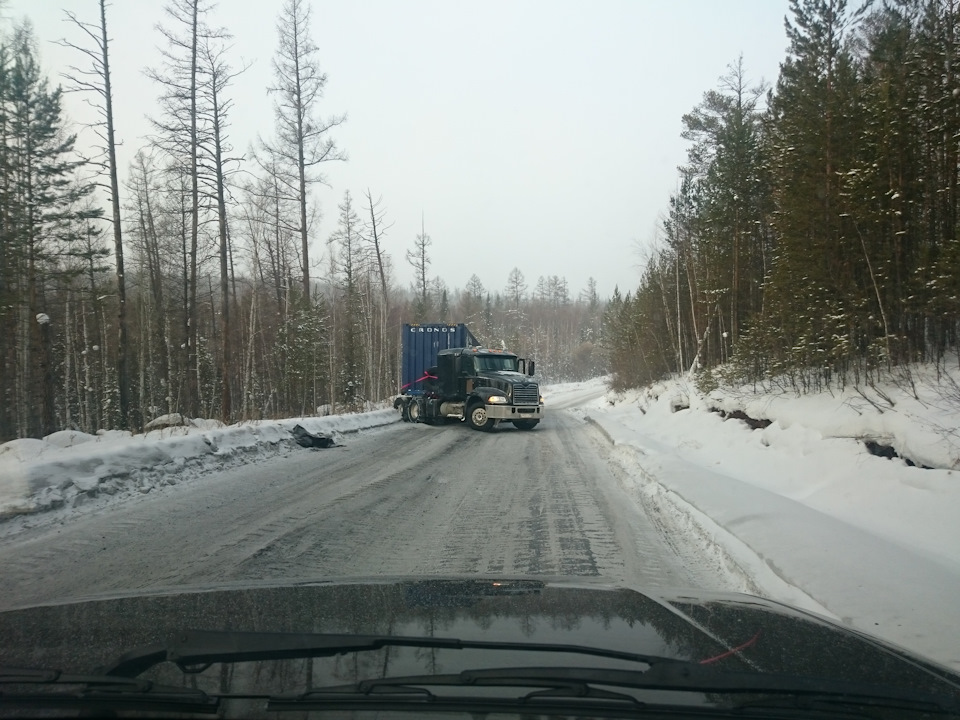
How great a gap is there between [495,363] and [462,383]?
152cm

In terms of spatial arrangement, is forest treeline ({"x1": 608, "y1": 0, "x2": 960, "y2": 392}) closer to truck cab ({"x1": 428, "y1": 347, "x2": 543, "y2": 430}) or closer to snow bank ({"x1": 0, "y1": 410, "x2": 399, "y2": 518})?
truck cab ({"x1": 428, "y1": 347, "x2": 543, "y2": 430})

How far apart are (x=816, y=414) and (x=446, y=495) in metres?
6.54

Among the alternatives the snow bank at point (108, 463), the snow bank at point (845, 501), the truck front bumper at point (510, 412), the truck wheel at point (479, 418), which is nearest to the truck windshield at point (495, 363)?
the truck wheel at point (479, 418)

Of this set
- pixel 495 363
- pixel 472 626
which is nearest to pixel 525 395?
pixel 495 363

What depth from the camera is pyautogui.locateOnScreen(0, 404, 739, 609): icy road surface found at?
220 inches

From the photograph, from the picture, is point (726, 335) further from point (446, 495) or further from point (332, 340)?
point (332, 340)

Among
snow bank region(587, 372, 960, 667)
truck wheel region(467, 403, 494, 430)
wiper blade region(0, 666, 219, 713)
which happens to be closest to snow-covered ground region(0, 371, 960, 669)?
snow bank region(587, 372, 960, 667)

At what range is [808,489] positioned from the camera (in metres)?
8.80

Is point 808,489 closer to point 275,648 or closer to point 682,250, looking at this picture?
point 275,648

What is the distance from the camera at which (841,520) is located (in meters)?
7.05

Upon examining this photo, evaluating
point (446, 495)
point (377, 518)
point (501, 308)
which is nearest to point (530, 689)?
point (377, 518)

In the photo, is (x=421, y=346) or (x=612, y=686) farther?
(x=421, y=346)

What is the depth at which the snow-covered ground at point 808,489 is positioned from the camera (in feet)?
15.3

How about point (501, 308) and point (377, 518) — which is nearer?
point (377, 518)
